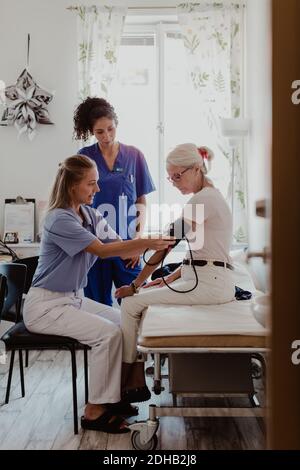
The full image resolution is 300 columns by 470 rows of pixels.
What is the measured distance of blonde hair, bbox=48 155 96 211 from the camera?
102 inches

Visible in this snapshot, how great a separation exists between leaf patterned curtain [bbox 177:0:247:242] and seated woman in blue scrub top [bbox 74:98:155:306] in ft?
3.03

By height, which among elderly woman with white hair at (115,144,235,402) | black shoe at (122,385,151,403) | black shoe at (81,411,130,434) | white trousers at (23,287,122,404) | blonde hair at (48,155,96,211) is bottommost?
black shoe at (81,411,130,434)

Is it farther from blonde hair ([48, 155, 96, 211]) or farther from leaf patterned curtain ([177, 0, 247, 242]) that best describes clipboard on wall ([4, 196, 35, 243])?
blonde hair ([48, 155, 96, 211])

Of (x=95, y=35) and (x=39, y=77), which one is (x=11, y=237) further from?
(x=95, y=35)

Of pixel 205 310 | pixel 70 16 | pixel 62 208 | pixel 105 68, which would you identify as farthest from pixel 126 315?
pixel 70 16

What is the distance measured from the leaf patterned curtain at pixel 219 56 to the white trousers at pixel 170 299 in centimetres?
175

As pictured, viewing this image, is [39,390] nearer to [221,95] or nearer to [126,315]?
[126,315]

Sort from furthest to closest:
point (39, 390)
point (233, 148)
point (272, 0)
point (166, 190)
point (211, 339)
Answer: point (166, 190) → point (233, 148) → point (39, 390) → point (211, 339) → point (272, 0)

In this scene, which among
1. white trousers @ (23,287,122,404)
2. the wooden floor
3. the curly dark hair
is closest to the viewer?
the wooden floor

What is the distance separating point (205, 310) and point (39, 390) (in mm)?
1185

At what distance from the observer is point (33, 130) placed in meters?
4.27

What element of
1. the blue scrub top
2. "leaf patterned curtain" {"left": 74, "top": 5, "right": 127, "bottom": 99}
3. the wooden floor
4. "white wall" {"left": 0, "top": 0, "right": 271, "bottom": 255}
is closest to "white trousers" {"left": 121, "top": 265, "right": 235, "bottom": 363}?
the wooden floor

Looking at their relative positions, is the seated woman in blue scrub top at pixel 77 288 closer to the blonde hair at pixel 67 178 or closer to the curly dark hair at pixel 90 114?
the blonde hair at pixel 67 178

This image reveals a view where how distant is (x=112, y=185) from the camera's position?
3.41m
